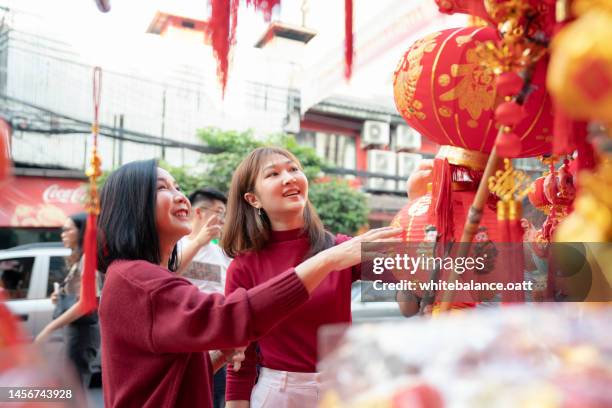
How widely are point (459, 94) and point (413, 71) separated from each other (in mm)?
117

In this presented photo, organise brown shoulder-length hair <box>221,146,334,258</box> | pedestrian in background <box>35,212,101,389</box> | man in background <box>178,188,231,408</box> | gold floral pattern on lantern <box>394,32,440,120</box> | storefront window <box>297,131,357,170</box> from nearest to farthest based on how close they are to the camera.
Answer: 1. gold floral pattern on lantern <box>394,32,440,120</box>
2. brown shoulder-length hair <box>221,146,334,258</box>
3. man in background <box>178,188,231,408</box>
4. pedestrian in background <box>35,212,101,389</box>
5. storefront window <box>297,131,357,170</box>

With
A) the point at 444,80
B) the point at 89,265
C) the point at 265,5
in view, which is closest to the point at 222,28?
the point at 265,5

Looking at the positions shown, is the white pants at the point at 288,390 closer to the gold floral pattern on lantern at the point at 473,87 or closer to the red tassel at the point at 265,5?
the gold floral pattern on lantern at the point at 473,87

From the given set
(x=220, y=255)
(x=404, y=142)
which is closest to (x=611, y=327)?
(x=220, y=255)

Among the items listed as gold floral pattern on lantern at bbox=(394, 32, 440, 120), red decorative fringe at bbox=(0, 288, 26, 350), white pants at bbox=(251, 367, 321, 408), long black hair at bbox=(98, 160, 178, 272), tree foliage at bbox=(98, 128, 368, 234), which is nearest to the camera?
red decorative fringe at bbox=(0, 288, 26, 350)

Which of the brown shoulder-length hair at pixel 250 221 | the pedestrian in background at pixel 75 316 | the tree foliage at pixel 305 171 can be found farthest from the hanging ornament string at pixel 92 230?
the tree foliage at pixel 305 171

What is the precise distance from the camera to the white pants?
1531 millimetres

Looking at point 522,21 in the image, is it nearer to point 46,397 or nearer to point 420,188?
point 420,188

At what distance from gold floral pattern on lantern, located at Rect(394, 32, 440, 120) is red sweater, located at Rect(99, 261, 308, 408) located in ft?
1.53

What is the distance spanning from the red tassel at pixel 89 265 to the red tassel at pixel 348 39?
70cm

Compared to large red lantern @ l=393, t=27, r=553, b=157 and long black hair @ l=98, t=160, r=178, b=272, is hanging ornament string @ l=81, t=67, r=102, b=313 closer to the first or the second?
long black hair @ l=98, t=160, r=178, b=272

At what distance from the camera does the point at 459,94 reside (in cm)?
117

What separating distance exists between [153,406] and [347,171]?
11430 mm

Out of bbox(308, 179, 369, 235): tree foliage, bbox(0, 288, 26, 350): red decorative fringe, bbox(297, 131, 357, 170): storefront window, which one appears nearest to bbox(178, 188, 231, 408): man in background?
bbox(0, 288, 26, 350): red decorative fringe
